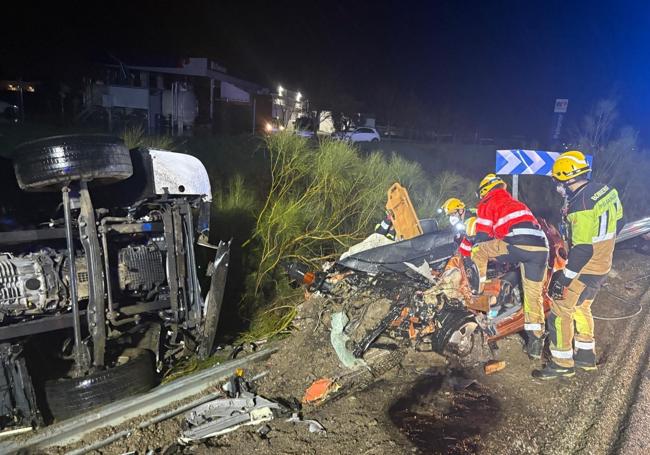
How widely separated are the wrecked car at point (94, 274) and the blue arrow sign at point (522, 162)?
5.13m

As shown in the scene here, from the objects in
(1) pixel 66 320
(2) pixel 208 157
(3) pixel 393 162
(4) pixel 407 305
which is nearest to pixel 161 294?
(1) pixel 66 320

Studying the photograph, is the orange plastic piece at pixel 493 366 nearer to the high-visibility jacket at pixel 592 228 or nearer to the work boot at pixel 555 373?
the work boot at pixel 555 373

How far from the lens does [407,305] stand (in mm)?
4629

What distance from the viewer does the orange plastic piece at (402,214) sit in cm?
582

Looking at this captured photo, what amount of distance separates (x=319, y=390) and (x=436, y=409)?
99 cm

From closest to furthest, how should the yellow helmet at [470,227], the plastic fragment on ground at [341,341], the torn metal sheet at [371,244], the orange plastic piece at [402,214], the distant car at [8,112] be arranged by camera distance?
1. the plastic fragment on ground at [341,341]
2. the torn metal sheet at [371,244]
3. the yellow helmet at [470,227]
4. the orange plastic piece at [402,214]
5. the distant car at [8,112]

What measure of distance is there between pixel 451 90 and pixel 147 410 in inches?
1805

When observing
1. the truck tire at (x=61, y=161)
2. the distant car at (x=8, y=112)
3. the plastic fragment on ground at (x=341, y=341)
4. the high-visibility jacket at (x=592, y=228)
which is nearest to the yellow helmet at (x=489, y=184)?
the high-visibility jacket at (x=592, y=228)

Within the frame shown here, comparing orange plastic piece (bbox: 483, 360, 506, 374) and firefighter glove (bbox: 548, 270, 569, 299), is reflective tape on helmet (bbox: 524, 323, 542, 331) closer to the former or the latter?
firefighter glove (bbox: 548, 270, 569, 299)

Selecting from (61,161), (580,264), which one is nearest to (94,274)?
(61,161)

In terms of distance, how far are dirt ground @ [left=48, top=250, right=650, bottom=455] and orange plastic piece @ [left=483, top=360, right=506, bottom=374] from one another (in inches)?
2.0

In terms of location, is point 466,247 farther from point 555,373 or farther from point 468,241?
point 555,373

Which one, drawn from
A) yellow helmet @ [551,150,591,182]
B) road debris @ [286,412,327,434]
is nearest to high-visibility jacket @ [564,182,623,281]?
yellow helmet @ [551,150,591,182]

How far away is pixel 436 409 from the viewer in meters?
4.01
